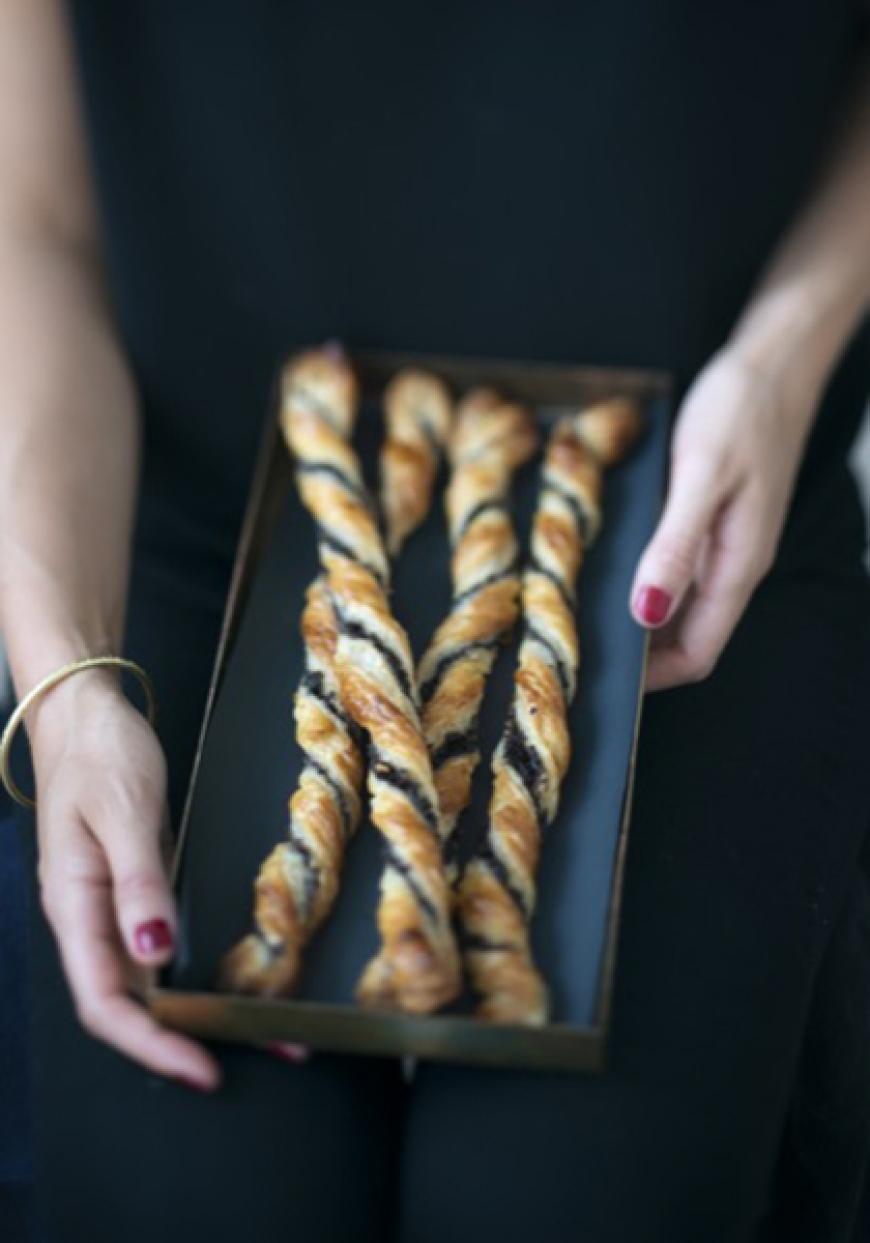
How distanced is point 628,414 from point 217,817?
466mm

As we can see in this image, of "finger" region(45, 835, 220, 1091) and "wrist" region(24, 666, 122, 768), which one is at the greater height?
"wrist" region(24, 666, 122, 768)

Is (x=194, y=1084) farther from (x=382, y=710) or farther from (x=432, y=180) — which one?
(x=432, y=180)

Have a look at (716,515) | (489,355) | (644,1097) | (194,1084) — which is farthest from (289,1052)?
(489,355)

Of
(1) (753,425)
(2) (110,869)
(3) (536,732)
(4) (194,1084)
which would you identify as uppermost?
(1) (753,425)

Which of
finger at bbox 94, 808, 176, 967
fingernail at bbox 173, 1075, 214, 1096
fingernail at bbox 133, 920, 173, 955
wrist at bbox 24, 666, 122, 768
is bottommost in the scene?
fingernail at bbox 173, 1075, 214, 1096

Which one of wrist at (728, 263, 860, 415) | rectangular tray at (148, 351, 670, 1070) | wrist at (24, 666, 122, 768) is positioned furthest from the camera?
wrist at (728, 263, 860, 415)

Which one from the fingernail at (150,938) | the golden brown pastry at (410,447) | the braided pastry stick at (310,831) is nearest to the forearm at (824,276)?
the golden brown pastry at (410,447)

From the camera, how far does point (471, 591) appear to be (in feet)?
3.50

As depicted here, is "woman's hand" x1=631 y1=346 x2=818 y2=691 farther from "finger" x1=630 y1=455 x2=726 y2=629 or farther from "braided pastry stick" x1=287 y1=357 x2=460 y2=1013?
"braided pastry stick" x1=287 y1=357 x2=460 y2=1013

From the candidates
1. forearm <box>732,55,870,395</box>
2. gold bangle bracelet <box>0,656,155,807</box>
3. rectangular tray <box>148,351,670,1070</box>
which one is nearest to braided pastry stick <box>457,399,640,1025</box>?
rectangular tray <box>148,351,670,1070</box>

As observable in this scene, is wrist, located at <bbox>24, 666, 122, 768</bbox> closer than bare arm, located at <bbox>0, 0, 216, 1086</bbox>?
No

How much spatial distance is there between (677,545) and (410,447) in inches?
10.4

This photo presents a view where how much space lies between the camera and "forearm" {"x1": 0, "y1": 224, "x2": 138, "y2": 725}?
3.22ft

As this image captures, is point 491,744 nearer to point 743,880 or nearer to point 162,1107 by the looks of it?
point 743,880
